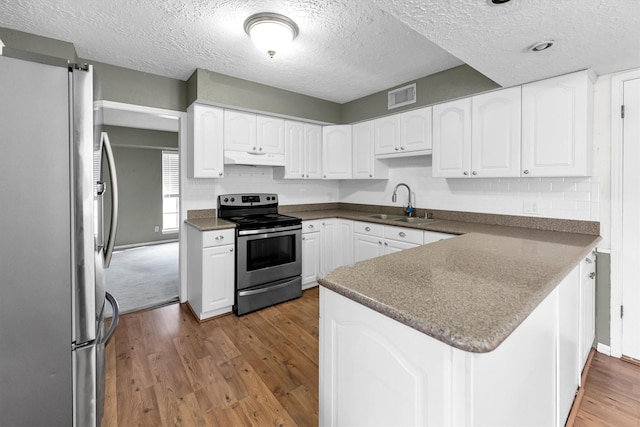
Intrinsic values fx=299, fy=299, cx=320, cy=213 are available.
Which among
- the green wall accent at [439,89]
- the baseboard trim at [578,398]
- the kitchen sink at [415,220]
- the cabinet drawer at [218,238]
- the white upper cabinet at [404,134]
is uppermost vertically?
the green wall accent at [439,89]

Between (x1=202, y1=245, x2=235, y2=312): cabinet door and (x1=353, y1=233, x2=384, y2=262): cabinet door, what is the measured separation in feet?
4.75

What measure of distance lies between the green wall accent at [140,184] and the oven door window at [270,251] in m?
4.18

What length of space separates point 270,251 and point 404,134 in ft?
6.44

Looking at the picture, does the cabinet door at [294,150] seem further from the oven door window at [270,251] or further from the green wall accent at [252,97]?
the oven door window at [270,251]

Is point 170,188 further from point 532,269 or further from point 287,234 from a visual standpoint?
point 532,269

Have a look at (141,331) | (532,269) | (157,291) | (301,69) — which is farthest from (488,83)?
(157,291)

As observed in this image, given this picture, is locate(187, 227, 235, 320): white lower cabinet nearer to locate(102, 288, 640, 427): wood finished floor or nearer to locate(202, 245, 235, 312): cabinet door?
locate(202, 245, 235, 312): cabinet door

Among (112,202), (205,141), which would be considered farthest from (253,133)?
(112,202)

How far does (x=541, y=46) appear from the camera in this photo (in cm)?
172

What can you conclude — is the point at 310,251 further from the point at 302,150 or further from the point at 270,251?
the point at 302,150

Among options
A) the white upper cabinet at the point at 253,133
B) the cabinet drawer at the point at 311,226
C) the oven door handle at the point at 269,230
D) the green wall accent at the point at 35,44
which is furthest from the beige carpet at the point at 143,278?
the green wall accent at the point at 35,44

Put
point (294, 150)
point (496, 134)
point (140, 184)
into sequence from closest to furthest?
point (496, 134) → point (294, 150) → point (140, 184)

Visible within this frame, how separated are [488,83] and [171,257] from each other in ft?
17.7

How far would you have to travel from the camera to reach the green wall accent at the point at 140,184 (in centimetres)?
590
